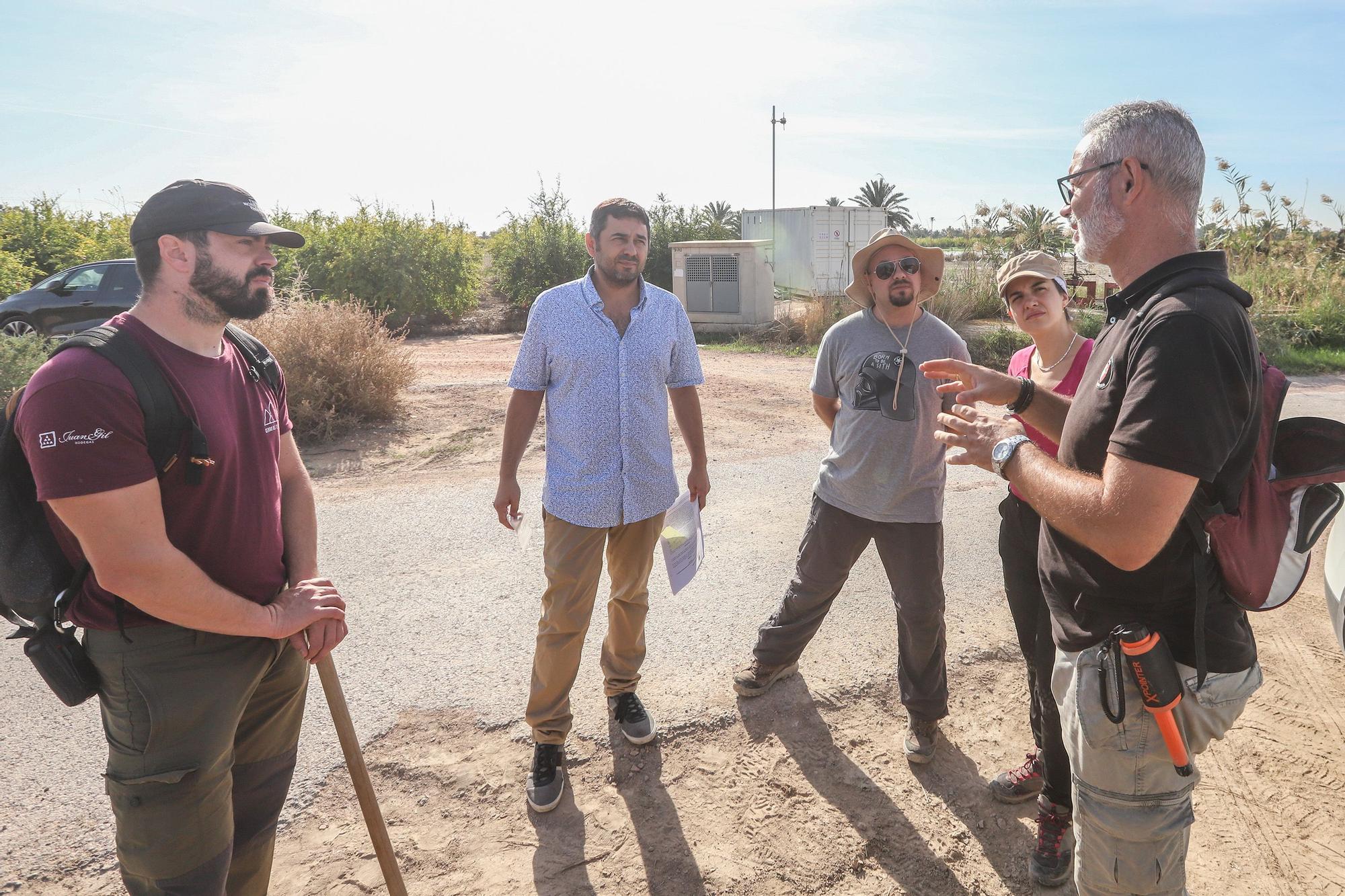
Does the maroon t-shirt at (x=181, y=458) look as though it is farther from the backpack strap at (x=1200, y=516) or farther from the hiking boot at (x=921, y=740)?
the hiking boot at (x=921, y=740)

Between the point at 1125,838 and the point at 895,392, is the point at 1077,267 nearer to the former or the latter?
the point at 895,392

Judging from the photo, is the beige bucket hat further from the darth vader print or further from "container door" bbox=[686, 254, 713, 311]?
"container door" bbox=[686, 254, 713, 311]

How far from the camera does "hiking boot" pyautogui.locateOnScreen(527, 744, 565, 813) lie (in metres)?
2.83

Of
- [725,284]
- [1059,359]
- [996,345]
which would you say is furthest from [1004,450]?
[725,284]

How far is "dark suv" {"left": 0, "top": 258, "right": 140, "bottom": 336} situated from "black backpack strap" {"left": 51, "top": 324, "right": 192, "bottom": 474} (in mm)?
13669

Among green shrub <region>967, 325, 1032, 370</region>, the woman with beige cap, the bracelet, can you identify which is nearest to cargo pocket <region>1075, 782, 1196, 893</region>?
the woman with beige cap

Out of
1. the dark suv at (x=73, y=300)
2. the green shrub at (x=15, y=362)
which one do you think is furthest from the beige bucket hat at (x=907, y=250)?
the dark suv at (x=73, y=300)

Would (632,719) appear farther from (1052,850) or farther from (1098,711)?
(1098,711)

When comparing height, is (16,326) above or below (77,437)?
above

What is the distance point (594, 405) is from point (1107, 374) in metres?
1.81

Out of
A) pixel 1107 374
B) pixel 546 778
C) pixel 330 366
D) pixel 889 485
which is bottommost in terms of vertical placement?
pixel 546 778

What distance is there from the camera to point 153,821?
179 cm

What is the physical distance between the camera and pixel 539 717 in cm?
296

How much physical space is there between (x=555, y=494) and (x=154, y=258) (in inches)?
61.4
